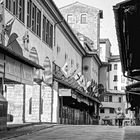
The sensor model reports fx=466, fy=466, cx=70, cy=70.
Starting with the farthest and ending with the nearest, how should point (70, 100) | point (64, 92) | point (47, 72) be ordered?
point (70, 100), point (64, 92), point (47, 72)

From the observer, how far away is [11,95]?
102 ft

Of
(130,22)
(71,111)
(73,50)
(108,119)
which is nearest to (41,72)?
(71,111)

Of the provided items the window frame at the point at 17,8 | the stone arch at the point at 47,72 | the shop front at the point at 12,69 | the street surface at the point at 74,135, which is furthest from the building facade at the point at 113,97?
the street surface at the point at 74,135

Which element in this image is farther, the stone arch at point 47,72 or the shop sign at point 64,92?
the shop sign at point 64,92

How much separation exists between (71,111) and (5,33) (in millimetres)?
26940

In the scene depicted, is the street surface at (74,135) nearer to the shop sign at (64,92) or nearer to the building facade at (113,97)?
the shop sign at (64,92)

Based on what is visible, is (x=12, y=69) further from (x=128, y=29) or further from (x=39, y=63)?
(x=39, y=63)

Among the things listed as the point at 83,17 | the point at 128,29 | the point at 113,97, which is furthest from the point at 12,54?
the point at 113,97

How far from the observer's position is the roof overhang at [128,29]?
9.09 metres

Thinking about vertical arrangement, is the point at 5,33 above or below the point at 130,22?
above

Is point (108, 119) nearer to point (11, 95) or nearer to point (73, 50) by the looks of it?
point (73, 50)

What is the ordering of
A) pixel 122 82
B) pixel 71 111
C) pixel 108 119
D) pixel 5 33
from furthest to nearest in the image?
1. pixel 122 82
2. pixel 108 119
3. pixel 71 111
4. pixel 5 33

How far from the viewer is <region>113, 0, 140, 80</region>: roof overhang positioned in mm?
9086

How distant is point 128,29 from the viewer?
37.2ft
